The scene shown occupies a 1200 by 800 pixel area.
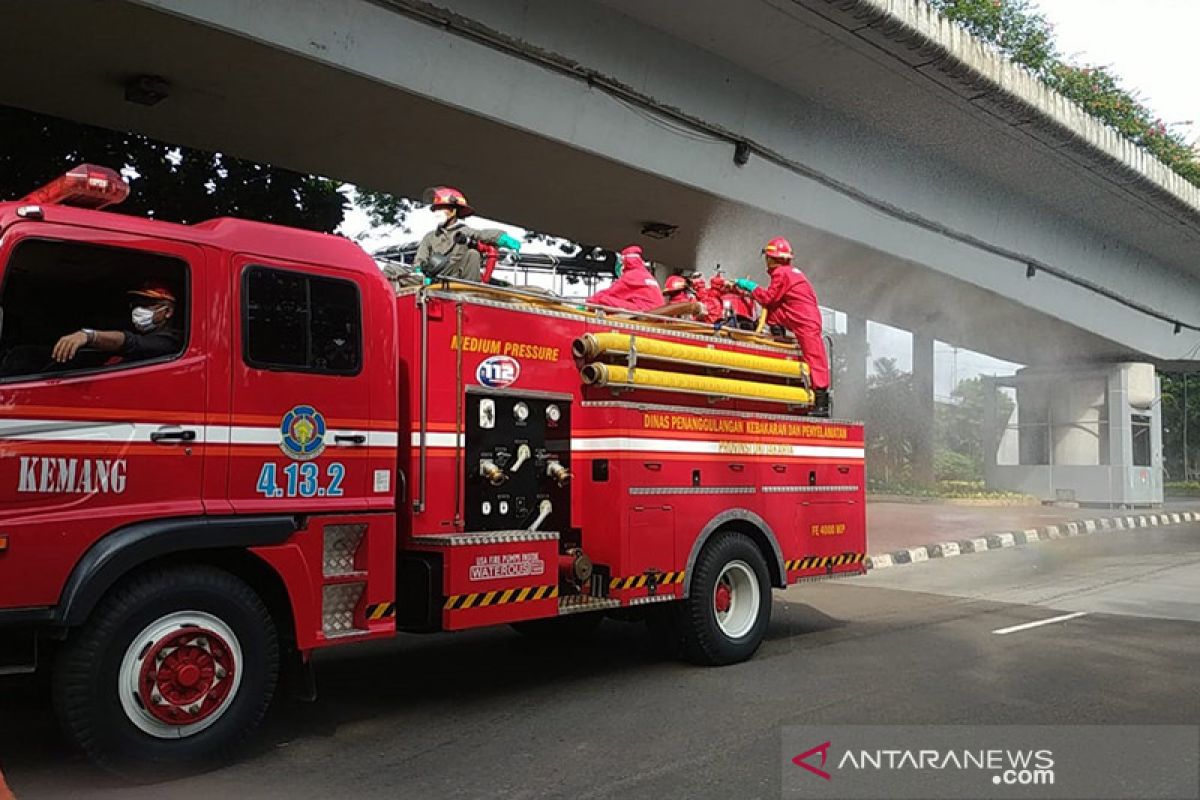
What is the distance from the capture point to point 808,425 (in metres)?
8.38

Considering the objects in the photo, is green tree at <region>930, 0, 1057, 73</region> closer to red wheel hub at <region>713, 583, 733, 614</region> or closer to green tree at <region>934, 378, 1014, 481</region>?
green tree at <region>934, 378, 1014, 481</region>

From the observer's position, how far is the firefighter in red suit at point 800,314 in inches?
346

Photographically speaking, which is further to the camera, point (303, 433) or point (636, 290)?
point (636, 290)

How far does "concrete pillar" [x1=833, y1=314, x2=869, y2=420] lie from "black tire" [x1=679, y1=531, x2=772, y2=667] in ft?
59.0

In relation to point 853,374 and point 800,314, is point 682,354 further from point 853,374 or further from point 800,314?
point 853,374

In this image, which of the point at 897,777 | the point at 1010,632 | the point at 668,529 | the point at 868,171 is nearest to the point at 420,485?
the point at 668,529

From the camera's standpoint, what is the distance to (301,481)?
5301 millimetres

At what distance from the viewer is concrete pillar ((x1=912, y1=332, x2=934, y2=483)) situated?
27016mm

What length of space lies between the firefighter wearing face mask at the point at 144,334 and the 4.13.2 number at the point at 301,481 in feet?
2.56

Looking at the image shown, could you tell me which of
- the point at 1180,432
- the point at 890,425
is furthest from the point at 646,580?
the point at 1180,432

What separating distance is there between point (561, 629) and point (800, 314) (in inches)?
135

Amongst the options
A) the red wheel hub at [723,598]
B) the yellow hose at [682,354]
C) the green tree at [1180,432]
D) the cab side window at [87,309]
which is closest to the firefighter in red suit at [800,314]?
the yellow hose at [682,354]

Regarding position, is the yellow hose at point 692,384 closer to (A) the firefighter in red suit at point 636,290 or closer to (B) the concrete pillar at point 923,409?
(A) the firefighter in red suit at point 636,290

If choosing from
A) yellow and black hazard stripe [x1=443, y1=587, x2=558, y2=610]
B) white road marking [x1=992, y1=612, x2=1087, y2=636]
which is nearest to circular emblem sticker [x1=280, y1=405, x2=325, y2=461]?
yellow and black hazard stripe [x1=443, y1=587, x2=558, y2=610]
